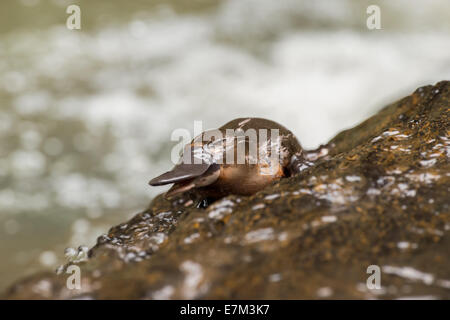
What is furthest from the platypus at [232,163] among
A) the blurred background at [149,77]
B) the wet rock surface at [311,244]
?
the blurred background at [149,77]

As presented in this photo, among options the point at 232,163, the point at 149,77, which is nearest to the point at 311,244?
the point at 232,163

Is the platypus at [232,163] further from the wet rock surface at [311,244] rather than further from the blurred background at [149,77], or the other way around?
the blurred background at [149,77]

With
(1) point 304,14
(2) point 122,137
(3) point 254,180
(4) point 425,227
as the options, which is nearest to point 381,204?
(4) point 425,227

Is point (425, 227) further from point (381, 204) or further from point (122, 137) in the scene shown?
point (122, 137)

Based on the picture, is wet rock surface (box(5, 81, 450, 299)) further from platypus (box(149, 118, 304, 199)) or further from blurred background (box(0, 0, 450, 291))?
blurred background (box(0, 0, 450, 291))

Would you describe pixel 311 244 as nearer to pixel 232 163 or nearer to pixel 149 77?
pixel 232 163

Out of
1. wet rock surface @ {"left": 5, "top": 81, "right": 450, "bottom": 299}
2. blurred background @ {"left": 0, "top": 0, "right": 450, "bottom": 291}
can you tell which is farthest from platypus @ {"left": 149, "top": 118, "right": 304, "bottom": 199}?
blurred background @ {"left": 0, "top": 0, "right": 450, "bottom": 291}
